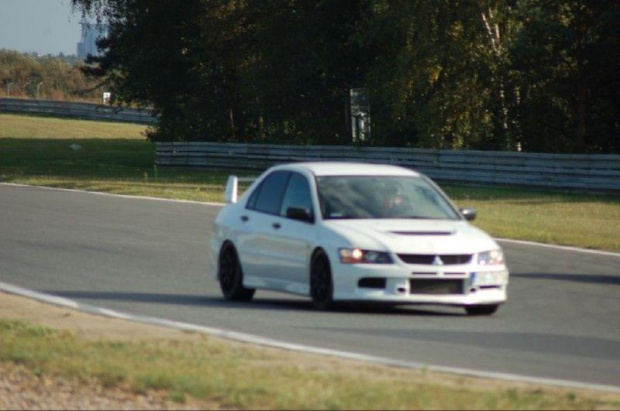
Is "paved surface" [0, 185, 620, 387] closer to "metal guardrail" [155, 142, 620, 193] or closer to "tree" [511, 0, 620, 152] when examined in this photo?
"metal guardrail" [155, 142, 620, 193]

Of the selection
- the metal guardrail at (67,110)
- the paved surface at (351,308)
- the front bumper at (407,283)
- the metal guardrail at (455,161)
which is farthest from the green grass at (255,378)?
the metal guardrail at (67,110)

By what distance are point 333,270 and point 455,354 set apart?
101 inches

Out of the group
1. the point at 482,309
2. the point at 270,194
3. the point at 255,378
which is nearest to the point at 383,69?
the point at 270,194

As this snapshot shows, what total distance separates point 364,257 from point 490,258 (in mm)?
1201

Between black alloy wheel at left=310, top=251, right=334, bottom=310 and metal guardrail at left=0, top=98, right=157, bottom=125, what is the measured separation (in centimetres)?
8187

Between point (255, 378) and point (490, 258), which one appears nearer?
point (255, 378)

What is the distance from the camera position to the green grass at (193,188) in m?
25.7

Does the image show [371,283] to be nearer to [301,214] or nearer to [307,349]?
[301,214]

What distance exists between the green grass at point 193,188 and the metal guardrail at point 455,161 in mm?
646

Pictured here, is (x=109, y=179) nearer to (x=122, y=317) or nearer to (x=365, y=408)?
(x=122, y=317)

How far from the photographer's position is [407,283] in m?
13.5

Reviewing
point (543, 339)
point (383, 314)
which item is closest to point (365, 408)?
point (543, 339)

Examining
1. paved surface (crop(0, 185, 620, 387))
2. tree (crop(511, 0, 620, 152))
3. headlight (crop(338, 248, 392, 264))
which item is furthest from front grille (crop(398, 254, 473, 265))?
tree (crop(511, 0, 620, 152))

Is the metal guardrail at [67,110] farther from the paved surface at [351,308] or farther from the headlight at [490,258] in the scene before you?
the headlight at [490,258]
